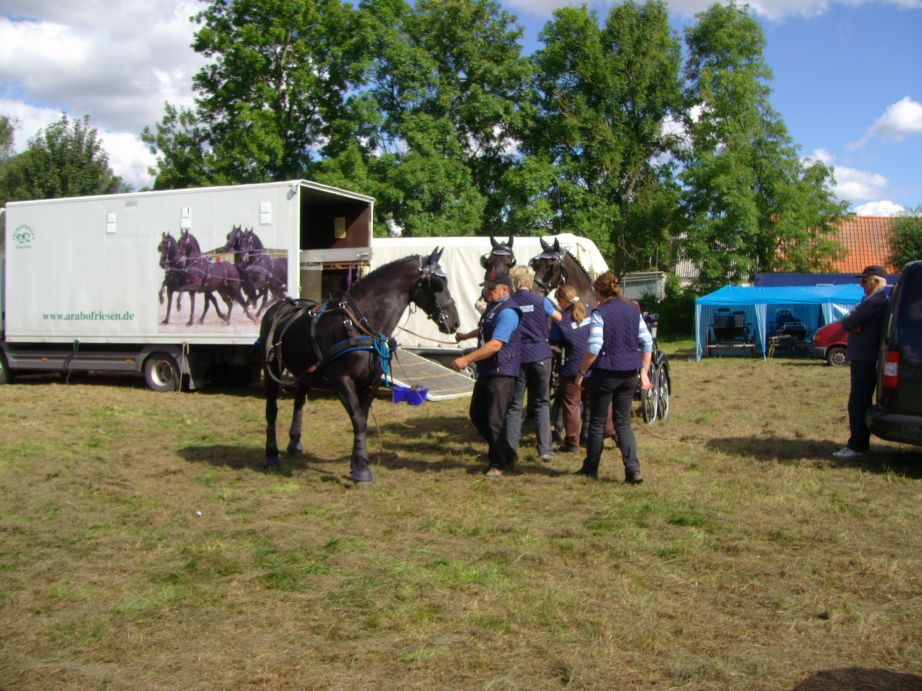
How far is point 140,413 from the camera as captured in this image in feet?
37.9

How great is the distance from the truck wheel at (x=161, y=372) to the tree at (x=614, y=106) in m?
19.4

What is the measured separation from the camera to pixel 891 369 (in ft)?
23.6

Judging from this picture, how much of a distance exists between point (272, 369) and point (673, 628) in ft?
16.8

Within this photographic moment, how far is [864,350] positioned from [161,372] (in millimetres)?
11105

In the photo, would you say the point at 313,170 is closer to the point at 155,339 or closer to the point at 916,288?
the point at 155,339

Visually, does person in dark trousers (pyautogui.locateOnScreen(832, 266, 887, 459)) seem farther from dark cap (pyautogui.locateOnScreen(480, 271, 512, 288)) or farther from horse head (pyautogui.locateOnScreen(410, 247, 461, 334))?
horse head (pyautogui.locateOnScreen(410, 247, 461, 334))

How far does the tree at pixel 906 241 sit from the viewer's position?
3828 centimetres

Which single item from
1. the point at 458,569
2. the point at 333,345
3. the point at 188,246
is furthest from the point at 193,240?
the point at 458,569

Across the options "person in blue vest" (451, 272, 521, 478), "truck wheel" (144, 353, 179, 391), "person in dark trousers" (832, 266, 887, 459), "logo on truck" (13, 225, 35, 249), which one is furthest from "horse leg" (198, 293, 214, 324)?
"person in dark trousers" (832, 266, 887, 459)

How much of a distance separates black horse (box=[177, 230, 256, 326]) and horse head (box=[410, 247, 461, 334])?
20.2 feet

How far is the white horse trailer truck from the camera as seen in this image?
1259 centimetres

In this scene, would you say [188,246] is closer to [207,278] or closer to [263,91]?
[207,278]

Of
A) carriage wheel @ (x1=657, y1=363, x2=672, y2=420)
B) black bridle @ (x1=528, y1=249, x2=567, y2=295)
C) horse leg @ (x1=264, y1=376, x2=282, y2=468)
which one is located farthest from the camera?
carriage wheel @ (x1=657, y1=363, x2=672, y2=420)

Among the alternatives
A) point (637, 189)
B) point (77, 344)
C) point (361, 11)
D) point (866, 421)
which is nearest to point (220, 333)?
point (77, 344)
